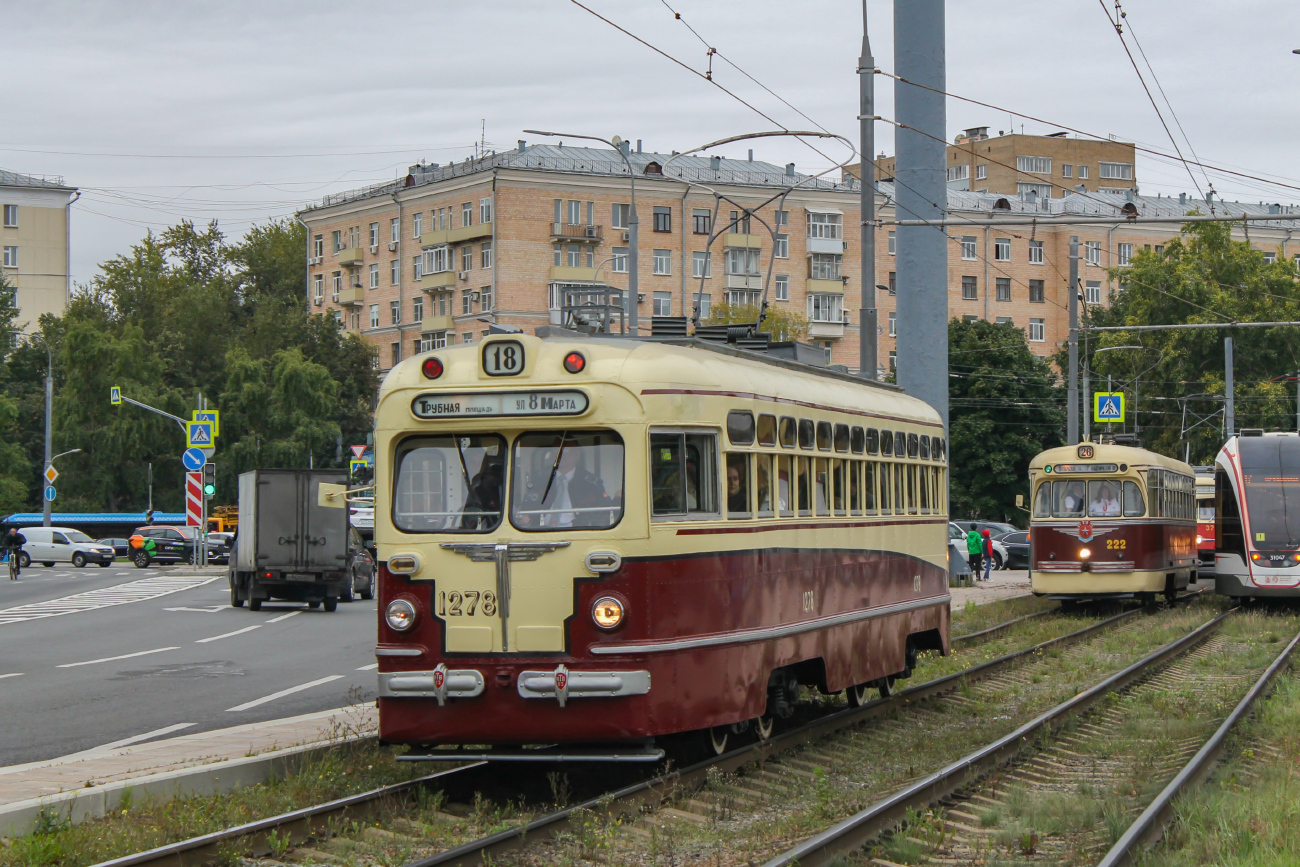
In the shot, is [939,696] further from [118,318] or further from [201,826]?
[118,318]

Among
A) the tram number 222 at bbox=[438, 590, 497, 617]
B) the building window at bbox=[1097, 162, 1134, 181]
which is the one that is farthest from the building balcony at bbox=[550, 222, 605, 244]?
the tram number 222 at bbox=[438, 590, 497, 617]

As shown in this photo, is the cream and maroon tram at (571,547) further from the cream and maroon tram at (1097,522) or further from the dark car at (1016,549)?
the dark car at (1016,549)

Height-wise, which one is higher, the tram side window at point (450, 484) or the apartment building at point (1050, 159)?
the apartment building at point (1050, 159)

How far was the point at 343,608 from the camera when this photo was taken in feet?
112

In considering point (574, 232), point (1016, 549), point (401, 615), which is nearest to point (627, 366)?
point (401, 615)

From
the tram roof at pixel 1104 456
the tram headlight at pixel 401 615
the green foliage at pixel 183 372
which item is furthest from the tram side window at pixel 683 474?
the green foliage at pixel 183 372

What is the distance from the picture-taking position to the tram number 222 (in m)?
10.1

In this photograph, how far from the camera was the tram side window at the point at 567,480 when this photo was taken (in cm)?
1016

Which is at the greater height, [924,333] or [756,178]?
[756,178]

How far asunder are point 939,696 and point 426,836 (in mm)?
7863

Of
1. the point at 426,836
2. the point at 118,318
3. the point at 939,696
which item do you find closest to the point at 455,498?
the point at 426,836

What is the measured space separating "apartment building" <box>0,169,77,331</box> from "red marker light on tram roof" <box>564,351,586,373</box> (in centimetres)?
9609

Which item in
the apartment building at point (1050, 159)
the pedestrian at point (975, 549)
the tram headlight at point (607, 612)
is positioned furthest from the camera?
the apartment building at point (1050, 159)

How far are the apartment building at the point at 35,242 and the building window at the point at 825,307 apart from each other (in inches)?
1820
